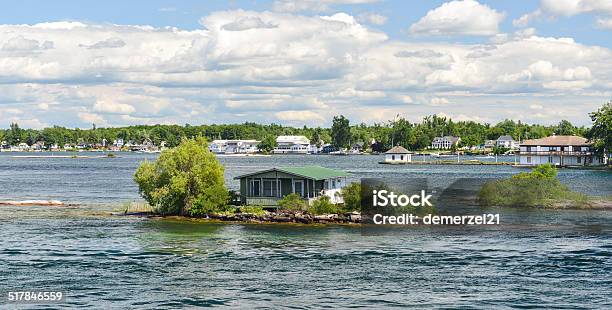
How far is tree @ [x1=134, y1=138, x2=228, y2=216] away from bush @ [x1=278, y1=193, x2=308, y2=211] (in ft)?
17.7

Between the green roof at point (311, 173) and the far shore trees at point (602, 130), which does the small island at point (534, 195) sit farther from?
the far shore trees at point (602, 130)

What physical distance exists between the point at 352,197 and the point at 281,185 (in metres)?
6.43

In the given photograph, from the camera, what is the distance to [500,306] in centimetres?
3781

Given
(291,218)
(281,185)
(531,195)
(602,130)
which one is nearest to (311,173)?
(281,185)

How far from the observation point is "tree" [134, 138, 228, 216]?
68.9 meters

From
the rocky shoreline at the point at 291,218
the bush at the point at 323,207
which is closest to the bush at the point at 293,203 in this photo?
the rocky shoreline at the point at 291,218

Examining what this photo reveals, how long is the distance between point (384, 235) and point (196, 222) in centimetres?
1635

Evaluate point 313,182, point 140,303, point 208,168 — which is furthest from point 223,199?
point 140,303

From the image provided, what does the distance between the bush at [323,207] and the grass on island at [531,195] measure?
70.7 feet

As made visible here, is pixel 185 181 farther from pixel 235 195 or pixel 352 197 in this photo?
pixel 352 197

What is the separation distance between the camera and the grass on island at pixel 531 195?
265ft

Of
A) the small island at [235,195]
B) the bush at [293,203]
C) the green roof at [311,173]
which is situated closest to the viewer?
the small island at [235,195]

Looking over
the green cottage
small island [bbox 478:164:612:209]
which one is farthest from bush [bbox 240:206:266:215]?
small island [bbox 478:164:612:209]

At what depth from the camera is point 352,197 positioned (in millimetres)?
67250
